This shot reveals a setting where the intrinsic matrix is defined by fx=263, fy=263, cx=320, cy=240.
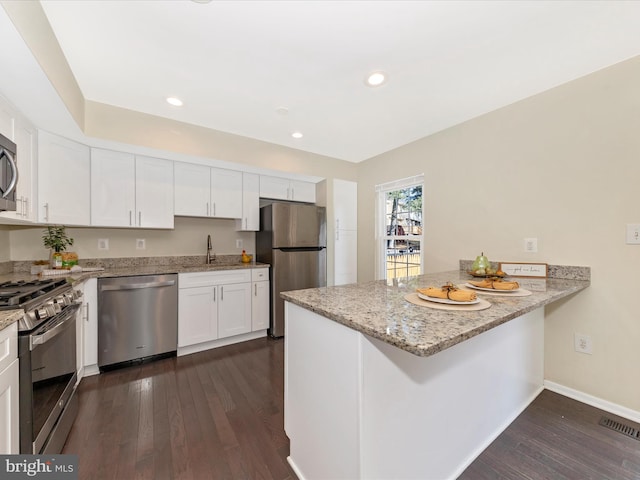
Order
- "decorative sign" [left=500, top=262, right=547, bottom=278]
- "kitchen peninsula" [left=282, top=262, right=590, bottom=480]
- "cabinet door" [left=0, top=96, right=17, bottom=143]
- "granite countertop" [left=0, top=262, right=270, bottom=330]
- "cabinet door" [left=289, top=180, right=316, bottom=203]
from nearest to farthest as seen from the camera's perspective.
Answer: "kitchen peninsula" [left=282, top=262, right=590, bottom=480]
"granite countertop" [left=0, top=262, right=270, bottom=330]
"cabinet door" [left=0, top=96, right=17, bottom=143]
"decorative sign" [left=500, top=262, right=547, bottom=278]
"cabinet door" [left=289, top=180, right=316, bottom=203]

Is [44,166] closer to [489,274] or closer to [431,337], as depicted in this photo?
[431,337]

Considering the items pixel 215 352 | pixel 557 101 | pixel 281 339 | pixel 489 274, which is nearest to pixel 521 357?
pixel 489 274

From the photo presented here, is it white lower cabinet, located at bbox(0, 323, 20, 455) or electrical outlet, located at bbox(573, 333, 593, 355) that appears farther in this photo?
electrical outlet, located at bbox(573, 333, 593, 355)

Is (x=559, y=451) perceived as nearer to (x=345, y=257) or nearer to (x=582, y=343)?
(x=582, y=343)

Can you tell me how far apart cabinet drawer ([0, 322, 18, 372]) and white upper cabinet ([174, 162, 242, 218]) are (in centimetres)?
186

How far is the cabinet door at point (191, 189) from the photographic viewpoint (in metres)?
2.82

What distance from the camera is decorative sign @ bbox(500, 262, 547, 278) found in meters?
2.03

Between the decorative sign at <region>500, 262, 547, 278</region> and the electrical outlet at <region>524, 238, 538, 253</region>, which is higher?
the electrical outlet at <region>524, 238, 538, 253</region>

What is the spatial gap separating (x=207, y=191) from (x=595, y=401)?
381 cm

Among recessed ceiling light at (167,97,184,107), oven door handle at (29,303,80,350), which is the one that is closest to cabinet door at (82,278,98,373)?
oven door handle at (29,303,80,350)

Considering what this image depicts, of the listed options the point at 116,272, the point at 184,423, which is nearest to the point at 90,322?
the point at 116,272

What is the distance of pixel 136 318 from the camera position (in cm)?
240

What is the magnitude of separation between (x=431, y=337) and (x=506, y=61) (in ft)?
6.47

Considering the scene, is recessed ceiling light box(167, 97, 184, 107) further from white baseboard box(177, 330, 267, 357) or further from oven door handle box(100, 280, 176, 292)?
white baseboard box(177, 330, 267, 357)
